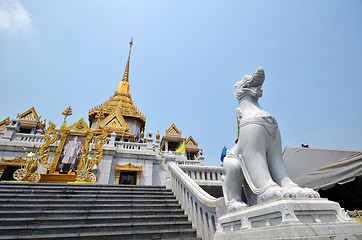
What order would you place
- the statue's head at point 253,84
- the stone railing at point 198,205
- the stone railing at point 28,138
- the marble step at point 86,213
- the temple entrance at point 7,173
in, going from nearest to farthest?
the statue's head at point 253,84, the stone railing at point 198,205, the marble step at point 86,213, the temple entrance at point 7,173, the stone railing at point 28,138

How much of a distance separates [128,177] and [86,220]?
8.74 m

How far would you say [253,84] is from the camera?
324 centimetres

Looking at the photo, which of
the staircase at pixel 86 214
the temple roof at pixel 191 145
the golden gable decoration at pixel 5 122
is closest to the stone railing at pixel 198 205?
the staircase at pixel 86 214

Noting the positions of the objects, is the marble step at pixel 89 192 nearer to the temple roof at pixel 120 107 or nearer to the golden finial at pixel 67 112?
the golden finial at pixel 67 112

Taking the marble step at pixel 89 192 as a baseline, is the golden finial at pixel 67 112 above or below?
above

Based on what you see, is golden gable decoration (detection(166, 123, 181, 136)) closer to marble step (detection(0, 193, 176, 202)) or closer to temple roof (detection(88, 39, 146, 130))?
temple roof (detection(88, 39, 146, 130))

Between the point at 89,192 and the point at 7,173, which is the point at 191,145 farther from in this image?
the point at 89,192

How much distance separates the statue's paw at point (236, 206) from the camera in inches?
97.4

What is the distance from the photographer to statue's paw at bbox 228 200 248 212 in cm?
247

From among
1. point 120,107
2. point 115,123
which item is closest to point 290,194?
point 115,123

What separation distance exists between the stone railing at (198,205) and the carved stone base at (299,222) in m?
1.28

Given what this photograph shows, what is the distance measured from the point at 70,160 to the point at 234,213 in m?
12.1

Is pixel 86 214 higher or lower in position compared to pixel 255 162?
lower

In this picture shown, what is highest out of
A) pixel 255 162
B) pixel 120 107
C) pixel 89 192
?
pixel 120 107
